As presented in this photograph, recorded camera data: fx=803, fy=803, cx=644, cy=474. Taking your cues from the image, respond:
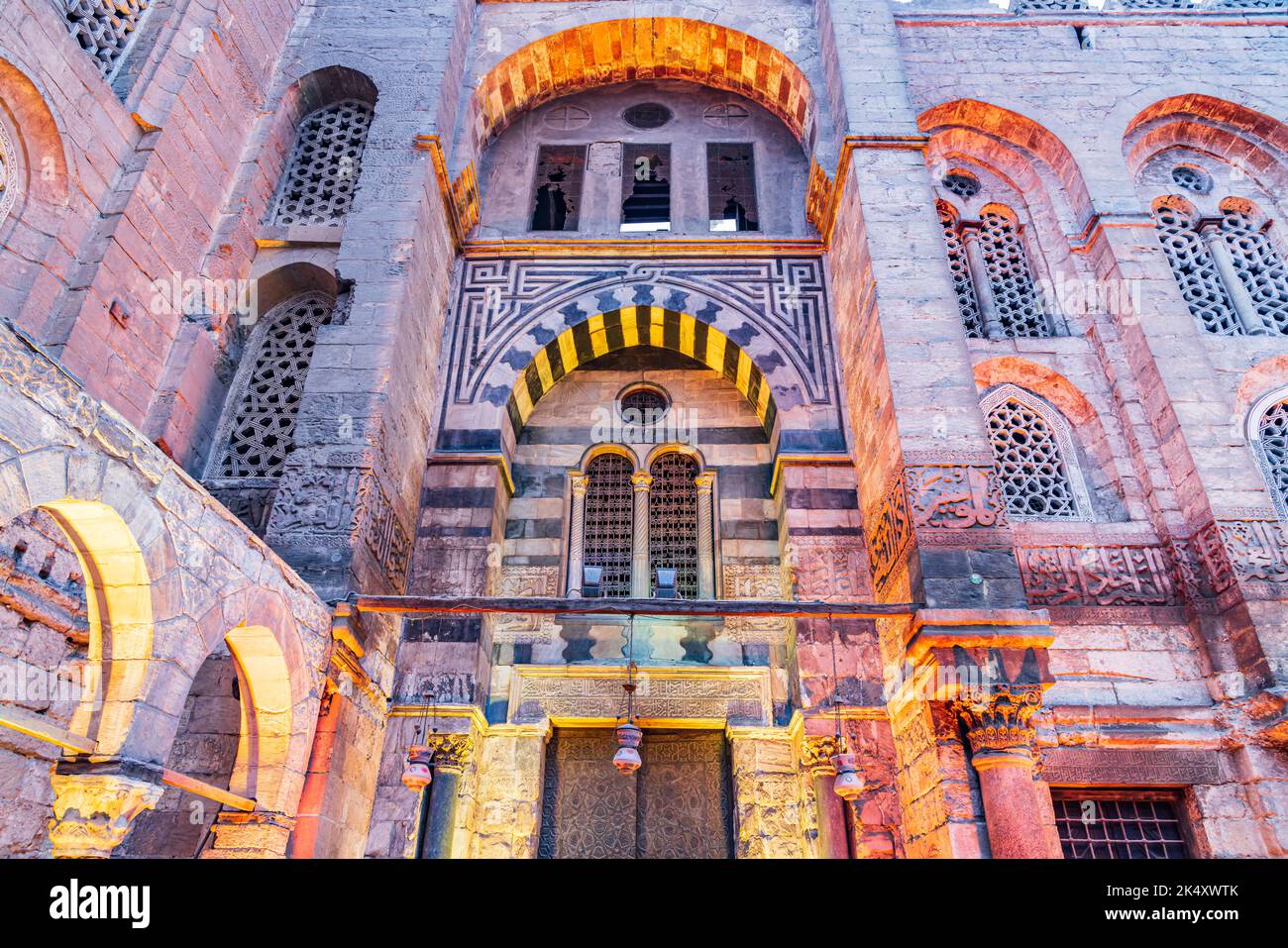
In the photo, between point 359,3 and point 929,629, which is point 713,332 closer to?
point 929,629

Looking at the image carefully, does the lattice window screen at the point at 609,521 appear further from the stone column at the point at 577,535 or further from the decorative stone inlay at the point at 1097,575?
the decorative stone inlay at the point at 1097,575

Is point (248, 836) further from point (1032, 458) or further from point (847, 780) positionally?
point (1032, 458)

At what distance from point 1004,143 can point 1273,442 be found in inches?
186

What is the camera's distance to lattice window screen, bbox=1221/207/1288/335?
8953 mm

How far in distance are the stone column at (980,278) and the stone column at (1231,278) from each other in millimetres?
2546

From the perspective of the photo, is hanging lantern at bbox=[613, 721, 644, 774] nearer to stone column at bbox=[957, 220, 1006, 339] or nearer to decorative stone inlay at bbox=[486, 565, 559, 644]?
decorative stone inlay at bbox=[486, 565, 559, 644]

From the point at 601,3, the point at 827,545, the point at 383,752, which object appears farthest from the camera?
the point at 601,3

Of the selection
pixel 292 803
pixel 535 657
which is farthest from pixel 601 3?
pixel 292 803

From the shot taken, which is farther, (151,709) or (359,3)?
(359,3)

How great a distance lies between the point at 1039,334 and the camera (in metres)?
9.08

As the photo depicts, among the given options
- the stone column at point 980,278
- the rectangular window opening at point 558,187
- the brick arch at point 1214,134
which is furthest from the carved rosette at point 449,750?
the brick arch at point 1214,134

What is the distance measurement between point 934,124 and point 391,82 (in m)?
6.59

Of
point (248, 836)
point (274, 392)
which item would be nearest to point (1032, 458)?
point (248, 836)

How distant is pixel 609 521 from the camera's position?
9.06 m
